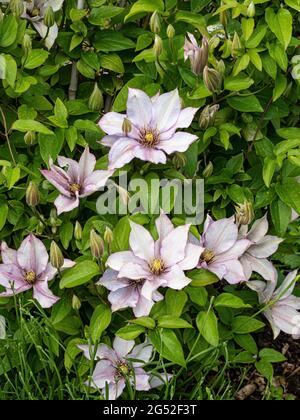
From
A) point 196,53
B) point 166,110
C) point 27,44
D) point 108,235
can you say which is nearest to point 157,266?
point 108,235

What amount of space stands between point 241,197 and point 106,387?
53 centimetres

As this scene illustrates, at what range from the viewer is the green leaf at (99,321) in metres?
1.71

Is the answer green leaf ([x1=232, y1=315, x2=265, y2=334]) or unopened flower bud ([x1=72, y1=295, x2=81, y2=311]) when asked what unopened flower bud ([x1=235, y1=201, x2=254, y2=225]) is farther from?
unopened flower bud ([x1=72, y1=295, x2=81, y2=311])

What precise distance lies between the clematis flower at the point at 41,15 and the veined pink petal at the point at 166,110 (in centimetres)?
32

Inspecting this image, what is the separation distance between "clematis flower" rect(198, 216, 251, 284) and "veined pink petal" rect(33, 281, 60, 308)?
34 centimetres

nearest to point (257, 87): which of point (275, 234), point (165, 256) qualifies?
point (275, 234)

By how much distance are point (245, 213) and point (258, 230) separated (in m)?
0.12

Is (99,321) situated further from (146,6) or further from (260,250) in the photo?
(146,6)

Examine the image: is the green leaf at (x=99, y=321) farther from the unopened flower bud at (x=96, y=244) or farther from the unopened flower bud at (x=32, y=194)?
the unopened flower bud at (x=32, y=194)

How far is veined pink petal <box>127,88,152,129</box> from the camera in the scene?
5.51 feet

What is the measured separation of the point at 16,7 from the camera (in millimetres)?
1713

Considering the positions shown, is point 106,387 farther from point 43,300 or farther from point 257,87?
point 257,87

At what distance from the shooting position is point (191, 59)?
1.67 meters

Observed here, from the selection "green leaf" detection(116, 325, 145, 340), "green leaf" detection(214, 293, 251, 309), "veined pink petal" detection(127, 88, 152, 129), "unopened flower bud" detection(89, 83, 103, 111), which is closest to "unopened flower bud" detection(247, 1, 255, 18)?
"veined pink petal" detection(127, 88, 152, 129)
